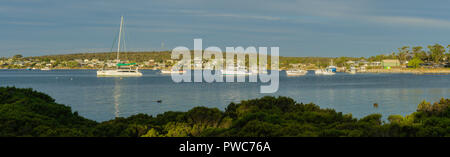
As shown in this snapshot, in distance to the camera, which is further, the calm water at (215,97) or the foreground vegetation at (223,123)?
the calm water at (215,97)

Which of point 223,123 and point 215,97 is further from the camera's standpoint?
point 215,97

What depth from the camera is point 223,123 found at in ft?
41.5

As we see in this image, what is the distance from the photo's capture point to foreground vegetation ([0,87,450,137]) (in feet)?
32.0

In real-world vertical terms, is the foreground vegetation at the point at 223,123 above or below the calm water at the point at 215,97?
above

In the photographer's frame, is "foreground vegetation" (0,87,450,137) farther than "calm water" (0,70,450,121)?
No

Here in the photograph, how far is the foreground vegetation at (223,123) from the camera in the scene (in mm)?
9750

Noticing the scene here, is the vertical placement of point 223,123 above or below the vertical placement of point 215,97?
above
